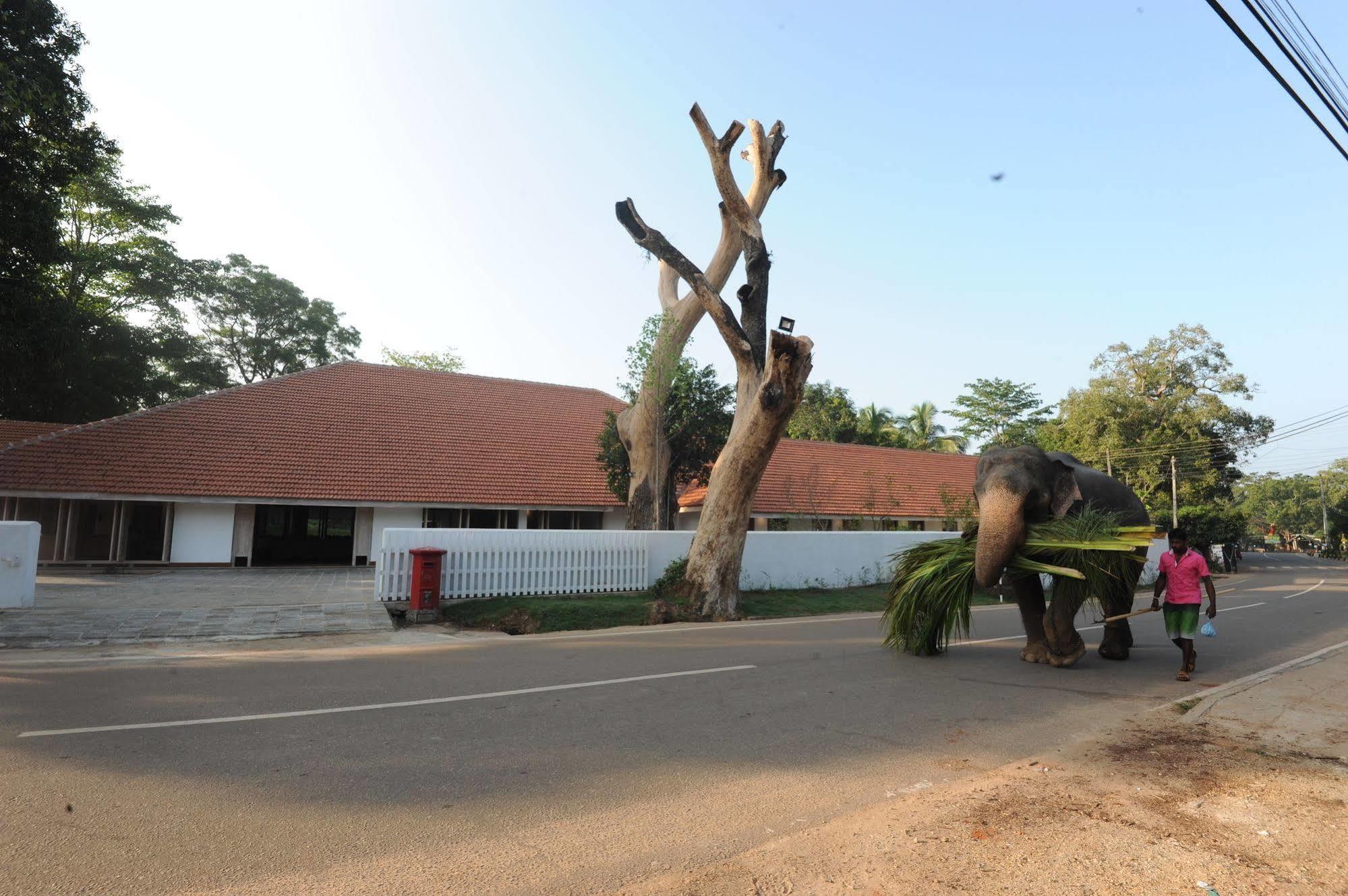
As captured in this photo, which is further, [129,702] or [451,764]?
[129,702]

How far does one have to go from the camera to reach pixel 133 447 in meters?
19.5

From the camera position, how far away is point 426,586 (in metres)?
12.2

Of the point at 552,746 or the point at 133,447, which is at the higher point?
the point at 133,447

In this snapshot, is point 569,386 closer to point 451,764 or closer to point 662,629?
point 662,629

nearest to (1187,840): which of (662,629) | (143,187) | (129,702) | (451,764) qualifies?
(451,764)

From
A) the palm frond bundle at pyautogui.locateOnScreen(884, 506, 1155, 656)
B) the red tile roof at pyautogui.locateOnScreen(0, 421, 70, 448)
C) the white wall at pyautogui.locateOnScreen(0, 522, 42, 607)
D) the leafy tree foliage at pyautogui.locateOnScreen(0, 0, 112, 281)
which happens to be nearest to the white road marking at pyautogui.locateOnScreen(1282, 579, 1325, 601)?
the palm frond bundle at pyautogui.locateOnScreen(884, 506, 1155, 656)

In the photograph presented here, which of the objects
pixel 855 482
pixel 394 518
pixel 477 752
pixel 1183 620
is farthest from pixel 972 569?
pixel 855 482

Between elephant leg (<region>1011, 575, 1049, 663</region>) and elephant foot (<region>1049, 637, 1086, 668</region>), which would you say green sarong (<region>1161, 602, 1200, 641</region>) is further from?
elephant leg (<region>1011, 575, 1049, 663</region>)

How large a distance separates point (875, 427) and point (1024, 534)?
4471 centimetres

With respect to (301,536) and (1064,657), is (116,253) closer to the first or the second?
(301,536)

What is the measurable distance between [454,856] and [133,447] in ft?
68.0

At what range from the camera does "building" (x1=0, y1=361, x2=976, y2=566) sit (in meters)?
19.1

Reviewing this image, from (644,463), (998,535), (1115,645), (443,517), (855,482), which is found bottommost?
(1115,645)

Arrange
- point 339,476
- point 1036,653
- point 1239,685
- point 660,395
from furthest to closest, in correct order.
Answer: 1. point 339,476
2. point 660,395
3. point 1036,653
4. point 1239,685
